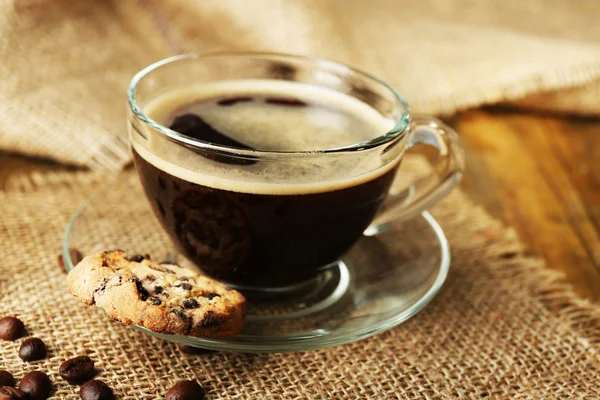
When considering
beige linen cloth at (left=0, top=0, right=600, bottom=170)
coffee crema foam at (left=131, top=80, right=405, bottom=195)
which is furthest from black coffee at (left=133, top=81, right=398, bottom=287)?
beige linen cloth at (left=0, top=0, right=600, bottom=170)

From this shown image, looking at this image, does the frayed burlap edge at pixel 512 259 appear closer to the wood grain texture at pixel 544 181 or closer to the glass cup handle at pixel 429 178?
the wood grain texture at pixel 544 181

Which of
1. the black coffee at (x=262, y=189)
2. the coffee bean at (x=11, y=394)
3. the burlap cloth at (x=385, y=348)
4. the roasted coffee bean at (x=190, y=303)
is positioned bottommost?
the burlap cloth at (x=385, y=348)

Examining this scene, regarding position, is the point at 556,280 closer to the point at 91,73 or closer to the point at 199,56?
the point at 199,56

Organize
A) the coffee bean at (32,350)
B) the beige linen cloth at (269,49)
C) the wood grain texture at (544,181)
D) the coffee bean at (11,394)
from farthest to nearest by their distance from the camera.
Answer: the beige linen cloth at (269,49)
the wood grain texture at (544,181)
the coffee bean at (32,350)
the coffee bean at (11,394)

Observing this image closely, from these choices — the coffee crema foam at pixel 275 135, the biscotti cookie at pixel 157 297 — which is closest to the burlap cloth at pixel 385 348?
the biscotti cookie at pixel 157 297

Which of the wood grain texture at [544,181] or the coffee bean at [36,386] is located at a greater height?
the coffee bean at [36,386]

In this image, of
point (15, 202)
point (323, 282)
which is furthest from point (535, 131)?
point (15, 202)

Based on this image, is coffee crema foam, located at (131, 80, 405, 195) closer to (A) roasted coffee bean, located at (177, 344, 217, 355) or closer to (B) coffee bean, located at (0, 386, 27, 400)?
(A) roasted coffee bean, located at (177, 344, 217, 355)

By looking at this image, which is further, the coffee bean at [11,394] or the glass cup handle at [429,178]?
the glass cup handle at [429,178]
